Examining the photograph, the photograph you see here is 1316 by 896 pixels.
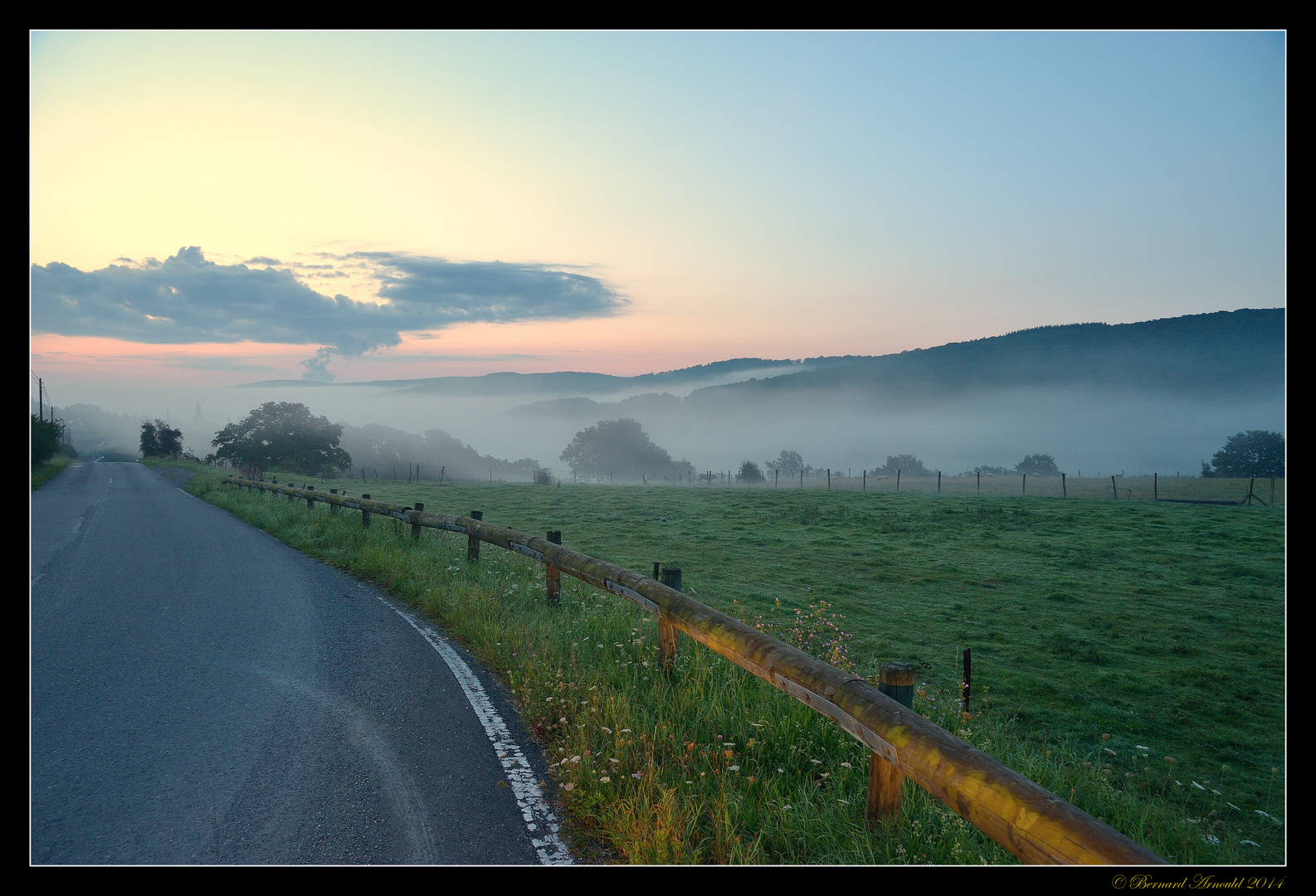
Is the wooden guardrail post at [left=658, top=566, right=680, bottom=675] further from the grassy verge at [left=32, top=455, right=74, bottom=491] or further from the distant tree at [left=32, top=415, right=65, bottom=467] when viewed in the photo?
the distant tree at [left=32, top=415, right=65, bottom=467]

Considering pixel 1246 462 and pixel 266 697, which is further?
pixel 1246 462

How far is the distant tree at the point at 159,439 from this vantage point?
96.0 metres

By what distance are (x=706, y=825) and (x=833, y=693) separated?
104 cm

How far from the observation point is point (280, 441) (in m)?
77.6

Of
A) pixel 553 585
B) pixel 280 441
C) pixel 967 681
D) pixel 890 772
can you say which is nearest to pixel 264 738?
pixel 553 585

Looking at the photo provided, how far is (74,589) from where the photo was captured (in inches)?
374

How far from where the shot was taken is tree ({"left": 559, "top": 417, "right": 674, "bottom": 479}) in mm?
134625

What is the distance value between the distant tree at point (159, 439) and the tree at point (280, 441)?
2316cm

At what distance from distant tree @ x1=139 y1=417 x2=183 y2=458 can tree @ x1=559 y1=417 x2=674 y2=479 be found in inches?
2579

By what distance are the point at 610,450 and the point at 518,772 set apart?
5212 inches

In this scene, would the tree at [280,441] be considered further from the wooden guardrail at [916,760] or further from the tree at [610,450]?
the wooden guardrail at [916,760]

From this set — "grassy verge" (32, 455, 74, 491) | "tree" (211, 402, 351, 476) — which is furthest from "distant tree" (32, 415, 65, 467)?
"tree" (211, 402, 351, 476)
